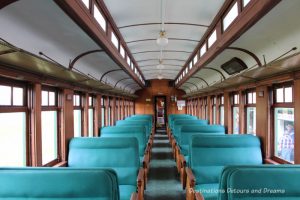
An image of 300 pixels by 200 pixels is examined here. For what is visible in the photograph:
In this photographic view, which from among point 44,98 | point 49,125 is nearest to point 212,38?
A: point 44,98

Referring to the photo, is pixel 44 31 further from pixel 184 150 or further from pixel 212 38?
pixel 184 150

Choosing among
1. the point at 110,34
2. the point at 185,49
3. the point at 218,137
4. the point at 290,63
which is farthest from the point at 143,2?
the point at 185,49

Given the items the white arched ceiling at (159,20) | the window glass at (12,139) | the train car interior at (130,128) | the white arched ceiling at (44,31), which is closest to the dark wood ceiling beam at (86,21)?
the train car interior at (130,128)

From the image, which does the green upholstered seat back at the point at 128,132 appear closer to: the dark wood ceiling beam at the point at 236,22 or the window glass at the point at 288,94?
the dark wood ceiling beam at the point at 236,22

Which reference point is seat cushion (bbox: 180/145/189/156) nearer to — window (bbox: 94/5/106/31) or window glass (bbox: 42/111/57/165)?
window glass (bbox: 42/111/57/165)

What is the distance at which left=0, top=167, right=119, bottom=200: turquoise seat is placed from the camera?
1.89 meters

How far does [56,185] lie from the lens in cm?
190

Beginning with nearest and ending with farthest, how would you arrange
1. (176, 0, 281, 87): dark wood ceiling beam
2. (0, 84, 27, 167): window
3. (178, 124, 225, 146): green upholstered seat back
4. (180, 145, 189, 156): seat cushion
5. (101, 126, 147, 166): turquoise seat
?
1. (176, 0, 281, 87): dark wood ceiling beam
2. (0, 84, 27, 167): window
3. (101, 126, 147, 166): turquoise seat
4. (180, 145, 189, 156): seat cushion
5. (178, 124, 225, 146): green upholstered seat back

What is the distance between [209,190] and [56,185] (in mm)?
1990

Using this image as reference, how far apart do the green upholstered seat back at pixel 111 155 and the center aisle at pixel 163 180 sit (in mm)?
1064

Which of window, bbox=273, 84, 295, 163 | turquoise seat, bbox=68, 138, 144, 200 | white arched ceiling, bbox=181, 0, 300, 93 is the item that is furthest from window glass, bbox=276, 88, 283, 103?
turquoise seat, bbox=68, 138, 144, 200

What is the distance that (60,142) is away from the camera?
159 inches

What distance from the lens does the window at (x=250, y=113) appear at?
5047 mm

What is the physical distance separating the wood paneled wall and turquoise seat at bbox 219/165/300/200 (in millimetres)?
14162
